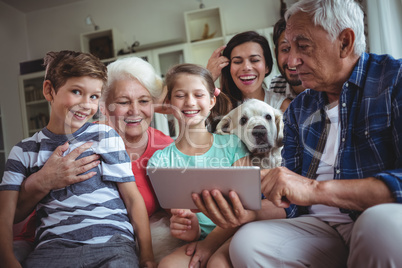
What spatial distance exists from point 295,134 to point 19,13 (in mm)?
4291

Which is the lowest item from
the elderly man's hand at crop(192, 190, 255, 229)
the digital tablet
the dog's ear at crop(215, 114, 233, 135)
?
the elderly man's hand at crop(192, 190, 255, 229)

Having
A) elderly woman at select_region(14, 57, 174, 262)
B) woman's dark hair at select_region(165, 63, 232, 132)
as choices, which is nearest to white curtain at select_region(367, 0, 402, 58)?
woman's dark hair at select_region(165, 63, 232, 132)

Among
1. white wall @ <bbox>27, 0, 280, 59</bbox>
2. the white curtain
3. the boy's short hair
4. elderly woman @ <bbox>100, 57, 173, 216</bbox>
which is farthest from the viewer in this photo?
white wall @ <bbox>27, 0, 280, 59</bbox>

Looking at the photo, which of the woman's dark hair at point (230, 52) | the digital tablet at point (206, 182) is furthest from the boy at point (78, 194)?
the woman's dark hair at point (230, 52)

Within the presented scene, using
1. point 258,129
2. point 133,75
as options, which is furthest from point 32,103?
point 258,129

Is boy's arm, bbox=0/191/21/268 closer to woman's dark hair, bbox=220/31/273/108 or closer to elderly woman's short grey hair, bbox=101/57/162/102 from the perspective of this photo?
elderly woman's short grey hair, bbox=101/57/162/102

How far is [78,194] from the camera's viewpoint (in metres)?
1.04

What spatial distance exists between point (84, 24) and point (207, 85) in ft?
10.9

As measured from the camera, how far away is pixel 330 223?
97 centimetres

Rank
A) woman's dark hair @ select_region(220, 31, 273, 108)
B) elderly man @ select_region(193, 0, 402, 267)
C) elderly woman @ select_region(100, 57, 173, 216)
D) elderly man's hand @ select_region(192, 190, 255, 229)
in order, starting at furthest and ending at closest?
1. woman's dark hair @ select_region(220, 31, 273, 108)
2. elderly woman @ select_region(100, 57, 173, 216)
3. elderly man's hand @ select_region(192, 190, 255, 229)
4. elderly man @ select_region(193, 0, 402, 267)

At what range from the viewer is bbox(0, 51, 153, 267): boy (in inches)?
37.3

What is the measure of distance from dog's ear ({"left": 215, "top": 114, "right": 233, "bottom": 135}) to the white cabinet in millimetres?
3045

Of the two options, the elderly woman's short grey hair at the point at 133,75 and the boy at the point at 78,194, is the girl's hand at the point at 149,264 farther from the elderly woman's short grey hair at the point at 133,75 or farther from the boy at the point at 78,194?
→ the elderly woman's short grey hair at the point at 133,75

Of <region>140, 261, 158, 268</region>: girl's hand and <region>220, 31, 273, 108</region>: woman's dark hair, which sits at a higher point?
<region>220, 31, 273, 108</region>: woman's dark hair
